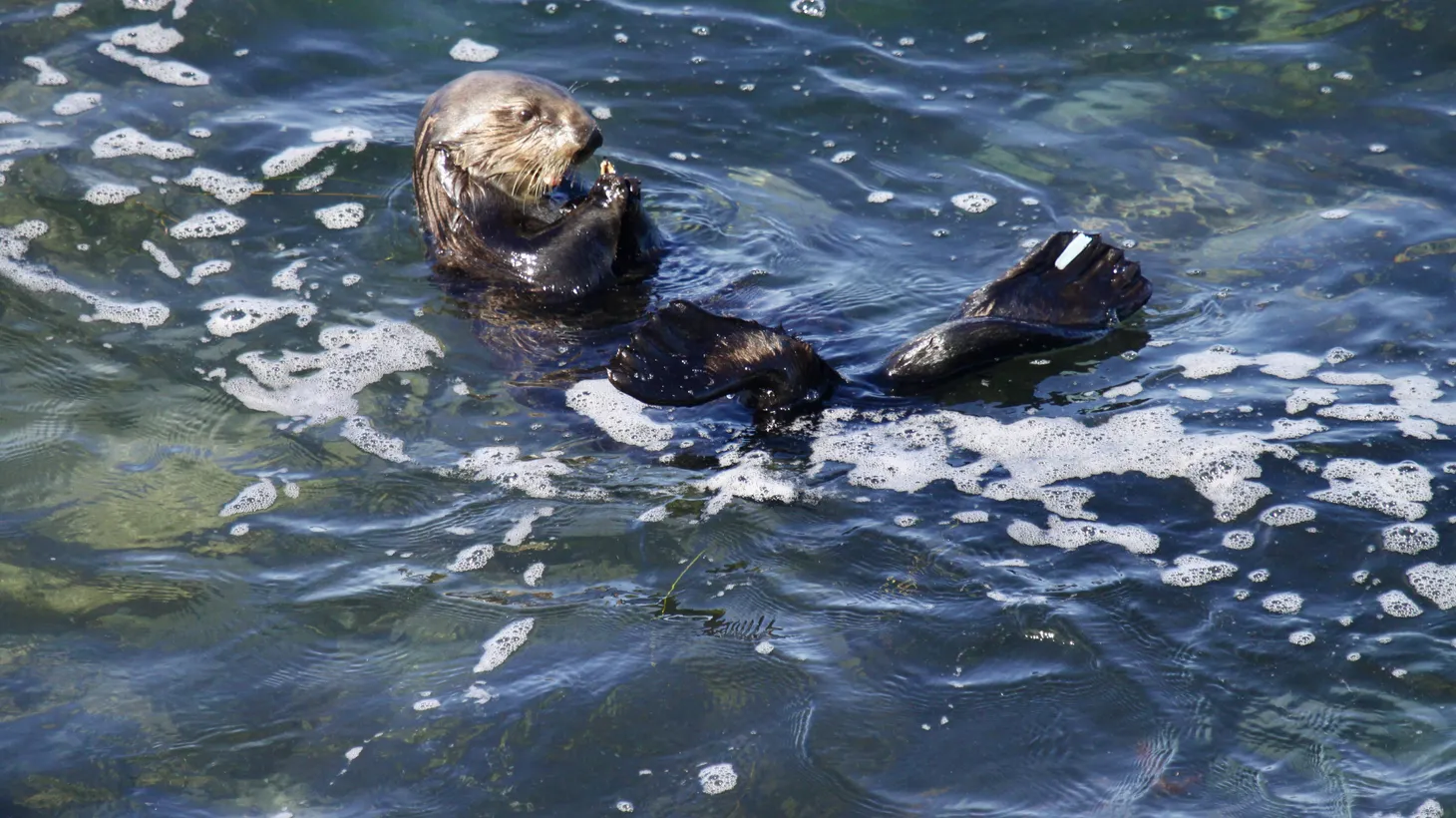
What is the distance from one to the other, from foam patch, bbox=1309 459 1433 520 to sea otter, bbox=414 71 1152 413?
1.11m

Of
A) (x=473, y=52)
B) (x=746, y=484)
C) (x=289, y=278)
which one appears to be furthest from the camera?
(x=473, y=52)

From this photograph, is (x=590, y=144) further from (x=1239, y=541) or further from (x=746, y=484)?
(x=1239, y=541)

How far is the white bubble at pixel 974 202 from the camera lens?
20.5ft

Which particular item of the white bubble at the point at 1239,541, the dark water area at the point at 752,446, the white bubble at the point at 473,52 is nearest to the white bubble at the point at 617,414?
the dark water area at the point at 752,446

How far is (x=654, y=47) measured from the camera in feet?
25.0

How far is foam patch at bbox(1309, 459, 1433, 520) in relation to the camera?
4012 millimetres

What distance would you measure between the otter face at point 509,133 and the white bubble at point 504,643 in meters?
2.29

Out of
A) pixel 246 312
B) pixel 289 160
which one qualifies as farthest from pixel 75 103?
pixel 246 312

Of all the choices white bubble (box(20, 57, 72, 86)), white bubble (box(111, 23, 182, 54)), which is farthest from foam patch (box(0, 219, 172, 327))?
white bubble (box(111, 23, 182, 54))

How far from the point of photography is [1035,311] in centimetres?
493

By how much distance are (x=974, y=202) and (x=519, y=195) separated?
7.16ft

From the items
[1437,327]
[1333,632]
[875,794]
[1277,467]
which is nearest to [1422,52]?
[1437,327]

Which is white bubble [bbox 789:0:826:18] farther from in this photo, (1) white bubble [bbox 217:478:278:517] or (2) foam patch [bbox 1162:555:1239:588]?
(2) foam patch [bbox 1162:555:1239:588]

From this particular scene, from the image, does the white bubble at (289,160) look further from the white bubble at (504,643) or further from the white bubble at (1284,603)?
the white bubble at (1284,603)
